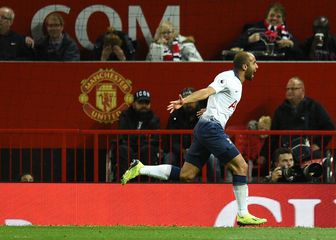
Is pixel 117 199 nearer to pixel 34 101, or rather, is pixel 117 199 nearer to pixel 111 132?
pixel 111 132

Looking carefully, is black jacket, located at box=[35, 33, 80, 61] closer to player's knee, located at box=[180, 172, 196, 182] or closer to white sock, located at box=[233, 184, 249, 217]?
player's knee, located at box=[180, 172, 196, 182]

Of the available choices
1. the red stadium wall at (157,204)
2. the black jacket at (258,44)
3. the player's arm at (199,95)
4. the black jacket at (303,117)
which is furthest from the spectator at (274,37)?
the player's arm at (199,95)

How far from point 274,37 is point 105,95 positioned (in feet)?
8.91

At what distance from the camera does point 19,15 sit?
1947 centimetres

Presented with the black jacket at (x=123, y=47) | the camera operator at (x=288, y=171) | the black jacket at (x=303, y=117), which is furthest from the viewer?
the black jacket at (x=123, y=47)

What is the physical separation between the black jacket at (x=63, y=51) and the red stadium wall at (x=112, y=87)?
0.48 feet

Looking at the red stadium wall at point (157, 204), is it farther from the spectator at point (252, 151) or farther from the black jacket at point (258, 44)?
the black jacket at point (258, 44)

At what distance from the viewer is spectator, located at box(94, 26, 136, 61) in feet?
60.5

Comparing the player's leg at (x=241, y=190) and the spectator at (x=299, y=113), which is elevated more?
the spectator at (x=299, y=113)

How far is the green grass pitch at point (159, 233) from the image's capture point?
12.6 m

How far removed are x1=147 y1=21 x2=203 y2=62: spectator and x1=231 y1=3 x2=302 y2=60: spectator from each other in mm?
640

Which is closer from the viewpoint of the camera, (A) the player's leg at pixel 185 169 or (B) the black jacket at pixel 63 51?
(A) the player's leg at pixel 185 169

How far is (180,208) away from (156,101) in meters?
2.85

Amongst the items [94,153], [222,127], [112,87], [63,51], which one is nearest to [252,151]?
[94,153]
